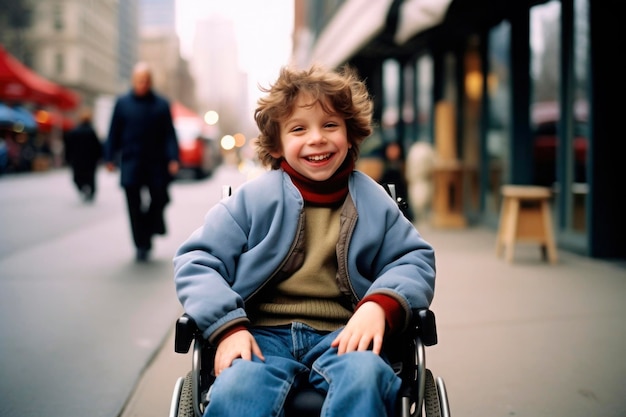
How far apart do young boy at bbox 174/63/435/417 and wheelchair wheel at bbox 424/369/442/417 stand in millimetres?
189

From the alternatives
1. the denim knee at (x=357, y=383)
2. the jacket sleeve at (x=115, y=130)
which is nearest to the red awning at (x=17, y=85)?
the jacket sleeve at (x=115, y=130)

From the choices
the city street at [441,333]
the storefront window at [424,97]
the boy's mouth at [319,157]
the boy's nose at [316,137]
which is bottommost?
the city street at [441,333]

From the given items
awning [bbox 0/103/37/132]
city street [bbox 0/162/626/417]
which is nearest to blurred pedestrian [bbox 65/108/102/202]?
city street [bbox 0/162/626/417]

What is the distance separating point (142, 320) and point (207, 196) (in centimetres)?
1306

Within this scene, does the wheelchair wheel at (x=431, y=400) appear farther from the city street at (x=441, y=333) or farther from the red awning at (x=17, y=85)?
the red awning at (x=17, y=85)

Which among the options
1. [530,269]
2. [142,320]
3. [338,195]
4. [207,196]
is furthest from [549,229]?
[207,196]

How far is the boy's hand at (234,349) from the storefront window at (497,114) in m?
8.04

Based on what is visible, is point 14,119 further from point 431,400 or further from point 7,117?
point 431,400

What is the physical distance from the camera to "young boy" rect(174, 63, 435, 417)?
83.0 inches

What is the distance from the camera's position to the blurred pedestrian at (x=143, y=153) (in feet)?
24.9

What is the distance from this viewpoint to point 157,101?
310 inches

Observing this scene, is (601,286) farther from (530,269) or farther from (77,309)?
(77,309)

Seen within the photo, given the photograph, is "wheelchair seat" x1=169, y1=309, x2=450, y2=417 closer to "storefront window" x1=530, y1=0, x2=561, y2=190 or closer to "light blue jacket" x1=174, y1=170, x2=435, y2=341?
"light blue jacket" x1=174, y1=170, x2=435, y2=341

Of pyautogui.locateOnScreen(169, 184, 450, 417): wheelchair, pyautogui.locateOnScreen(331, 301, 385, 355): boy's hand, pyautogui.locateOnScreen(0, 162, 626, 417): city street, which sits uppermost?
pyautogui.locateOnScreen(331, 301, 385, 355): boy's hand
